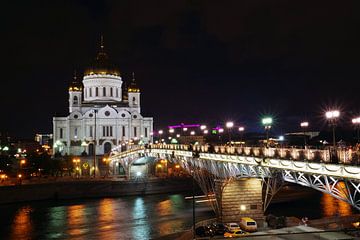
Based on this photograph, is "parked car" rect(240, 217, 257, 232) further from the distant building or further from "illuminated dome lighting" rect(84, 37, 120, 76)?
the distant building

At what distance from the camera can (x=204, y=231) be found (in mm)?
28156

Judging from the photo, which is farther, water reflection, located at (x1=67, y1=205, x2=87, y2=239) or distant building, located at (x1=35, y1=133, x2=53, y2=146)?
distant building, located at (x1=35, y1=133, x2=53, y2=146)

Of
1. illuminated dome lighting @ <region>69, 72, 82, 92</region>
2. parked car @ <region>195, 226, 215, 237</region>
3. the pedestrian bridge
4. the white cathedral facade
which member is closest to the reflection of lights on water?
the pedestrian bridge

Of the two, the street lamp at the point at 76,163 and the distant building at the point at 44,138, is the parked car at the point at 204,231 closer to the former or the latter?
the street lamp at the point at 76,163

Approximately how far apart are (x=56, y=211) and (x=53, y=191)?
1041cm

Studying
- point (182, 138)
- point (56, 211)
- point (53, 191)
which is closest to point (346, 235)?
point (56, 211)

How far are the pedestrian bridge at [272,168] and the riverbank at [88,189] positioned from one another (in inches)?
→ 628

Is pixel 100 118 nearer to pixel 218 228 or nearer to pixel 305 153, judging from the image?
pixel 218 228

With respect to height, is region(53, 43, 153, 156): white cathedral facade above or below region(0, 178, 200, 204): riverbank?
above

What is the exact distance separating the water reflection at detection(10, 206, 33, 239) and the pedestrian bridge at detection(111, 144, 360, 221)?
54.0 ft

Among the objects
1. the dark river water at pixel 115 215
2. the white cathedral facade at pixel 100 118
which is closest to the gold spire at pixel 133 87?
the white cathedral facade at pixel 100 118

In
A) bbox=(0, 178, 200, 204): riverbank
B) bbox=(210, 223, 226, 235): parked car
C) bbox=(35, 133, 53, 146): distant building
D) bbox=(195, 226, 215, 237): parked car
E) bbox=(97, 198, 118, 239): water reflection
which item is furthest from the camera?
bbox=(35, 133, 53, 146): distant building

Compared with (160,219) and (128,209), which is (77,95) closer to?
(128,209)

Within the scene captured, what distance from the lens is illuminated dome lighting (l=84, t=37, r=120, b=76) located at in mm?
92875
